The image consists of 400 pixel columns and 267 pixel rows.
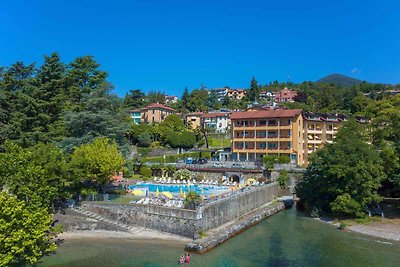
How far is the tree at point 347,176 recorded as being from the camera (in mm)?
33781

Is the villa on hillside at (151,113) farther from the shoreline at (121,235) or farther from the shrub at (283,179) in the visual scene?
the shoreline at (121,235)

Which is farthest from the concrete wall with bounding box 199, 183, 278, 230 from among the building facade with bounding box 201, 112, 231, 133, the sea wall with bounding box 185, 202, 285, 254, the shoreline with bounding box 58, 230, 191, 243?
the building facade with bounding box 201, 112, 231, 133

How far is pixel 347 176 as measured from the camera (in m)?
34.2

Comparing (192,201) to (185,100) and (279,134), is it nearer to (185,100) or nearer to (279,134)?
(279,134)

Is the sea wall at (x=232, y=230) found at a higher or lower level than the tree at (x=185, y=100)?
lower

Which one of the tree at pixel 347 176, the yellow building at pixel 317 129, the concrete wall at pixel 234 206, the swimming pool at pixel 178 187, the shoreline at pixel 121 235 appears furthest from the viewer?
the yellow building at pixel 317 129

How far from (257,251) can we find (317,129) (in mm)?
38989

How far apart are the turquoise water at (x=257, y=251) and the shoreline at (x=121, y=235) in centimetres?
67

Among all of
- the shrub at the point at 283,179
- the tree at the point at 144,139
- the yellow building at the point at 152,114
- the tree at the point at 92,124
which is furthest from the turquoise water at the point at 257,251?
the yellow building at the point at 152,114

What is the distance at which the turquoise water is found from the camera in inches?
981

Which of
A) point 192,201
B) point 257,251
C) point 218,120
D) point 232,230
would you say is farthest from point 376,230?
point 218,120

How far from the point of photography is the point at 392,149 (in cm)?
3491

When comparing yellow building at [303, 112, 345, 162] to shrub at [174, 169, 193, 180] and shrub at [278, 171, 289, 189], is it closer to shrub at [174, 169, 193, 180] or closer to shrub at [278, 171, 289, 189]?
shrub at [278, 171, 289, 189]

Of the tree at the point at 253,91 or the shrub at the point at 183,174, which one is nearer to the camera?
the shrub at the point at 183,174
